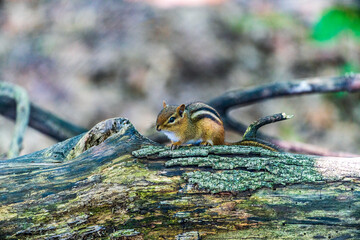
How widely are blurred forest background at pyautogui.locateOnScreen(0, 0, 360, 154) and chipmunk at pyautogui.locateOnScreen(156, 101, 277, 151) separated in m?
3.39

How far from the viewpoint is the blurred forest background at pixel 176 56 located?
6895 mm

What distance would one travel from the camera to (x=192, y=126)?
3.13 m

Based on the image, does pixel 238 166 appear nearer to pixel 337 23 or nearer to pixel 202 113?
pixel 202 113

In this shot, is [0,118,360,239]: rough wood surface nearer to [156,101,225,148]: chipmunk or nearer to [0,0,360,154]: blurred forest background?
[156,101,225,148]: chipmunk

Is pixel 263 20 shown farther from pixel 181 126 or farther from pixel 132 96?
pixel 181 126

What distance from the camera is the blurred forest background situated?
6.89 m

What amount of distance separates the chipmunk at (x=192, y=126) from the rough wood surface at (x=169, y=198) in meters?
0.60

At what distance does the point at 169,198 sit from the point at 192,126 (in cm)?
103

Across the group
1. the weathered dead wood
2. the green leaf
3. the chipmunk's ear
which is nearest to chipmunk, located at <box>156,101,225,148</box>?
the chipmunk's ear

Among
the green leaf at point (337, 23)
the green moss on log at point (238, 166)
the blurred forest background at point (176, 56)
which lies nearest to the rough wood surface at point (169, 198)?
the green moss on log at point (238, 166)

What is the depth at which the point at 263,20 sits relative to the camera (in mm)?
8094

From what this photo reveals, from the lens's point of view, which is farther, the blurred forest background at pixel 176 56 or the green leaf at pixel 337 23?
the green leaf at pixel 337 23

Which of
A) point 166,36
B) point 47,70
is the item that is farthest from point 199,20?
point 47,70

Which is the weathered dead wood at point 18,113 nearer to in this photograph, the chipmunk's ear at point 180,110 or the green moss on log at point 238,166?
the chipmunk's ear at point 180,110
